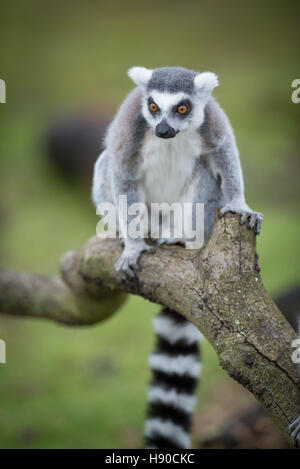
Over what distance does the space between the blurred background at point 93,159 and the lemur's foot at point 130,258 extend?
1.86m

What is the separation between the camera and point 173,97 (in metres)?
2.88

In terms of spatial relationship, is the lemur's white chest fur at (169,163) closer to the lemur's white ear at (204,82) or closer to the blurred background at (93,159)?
the lemur's white ear at (204,82)


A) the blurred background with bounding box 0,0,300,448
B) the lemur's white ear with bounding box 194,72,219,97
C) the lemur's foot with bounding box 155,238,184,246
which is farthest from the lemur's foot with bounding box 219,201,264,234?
the blurred background with bounding box 0,0,300,448

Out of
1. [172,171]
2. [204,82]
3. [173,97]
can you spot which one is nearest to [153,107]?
[173,97]

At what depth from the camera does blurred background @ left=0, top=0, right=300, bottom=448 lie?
4617 mm

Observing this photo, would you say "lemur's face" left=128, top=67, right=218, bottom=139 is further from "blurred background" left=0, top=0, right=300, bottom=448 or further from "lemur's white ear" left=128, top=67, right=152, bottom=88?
"blurred background" left=0, top=0, right=300, bottom=448

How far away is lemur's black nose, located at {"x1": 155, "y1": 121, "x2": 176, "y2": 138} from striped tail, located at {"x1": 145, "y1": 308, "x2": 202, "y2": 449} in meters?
1.05

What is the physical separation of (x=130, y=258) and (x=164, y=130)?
2.38ft

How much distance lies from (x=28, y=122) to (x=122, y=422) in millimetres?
7571

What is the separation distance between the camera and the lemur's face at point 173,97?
9.38 feet

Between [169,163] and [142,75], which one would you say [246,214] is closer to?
[169,163]

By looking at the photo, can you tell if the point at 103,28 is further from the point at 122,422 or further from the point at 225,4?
the point at 122,422

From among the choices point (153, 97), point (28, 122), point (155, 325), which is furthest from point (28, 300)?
point (28, 122)

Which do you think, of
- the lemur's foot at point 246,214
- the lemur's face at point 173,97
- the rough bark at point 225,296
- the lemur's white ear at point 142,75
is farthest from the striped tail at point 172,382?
the lemur's white ear at point 142,75
